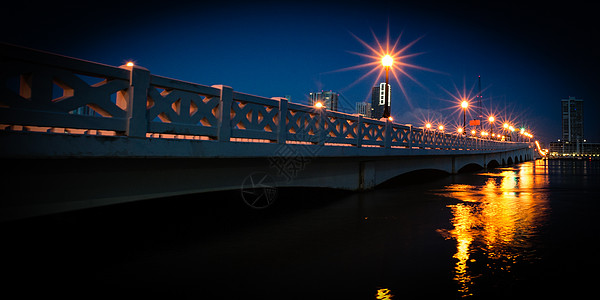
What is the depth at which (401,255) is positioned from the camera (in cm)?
679

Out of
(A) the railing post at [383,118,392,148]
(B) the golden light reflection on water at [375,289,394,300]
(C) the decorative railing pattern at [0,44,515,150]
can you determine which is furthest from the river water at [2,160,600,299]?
(A) the railing post at [383,118,392,148]

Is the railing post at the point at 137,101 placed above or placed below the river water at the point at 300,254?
above

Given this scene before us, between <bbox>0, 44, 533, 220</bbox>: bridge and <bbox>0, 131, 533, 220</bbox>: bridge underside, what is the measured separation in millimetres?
17

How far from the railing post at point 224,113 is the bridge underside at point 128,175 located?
325 millimetres

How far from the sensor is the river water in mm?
5043

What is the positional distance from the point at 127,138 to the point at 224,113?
238 centimetres

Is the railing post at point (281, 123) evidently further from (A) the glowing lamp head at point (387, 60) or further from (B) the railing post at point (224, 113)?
(A) the glowing lamp head at point (387, 60)

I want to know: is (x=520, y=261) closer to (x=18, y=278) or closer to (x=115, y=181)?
(x=115, y=181)

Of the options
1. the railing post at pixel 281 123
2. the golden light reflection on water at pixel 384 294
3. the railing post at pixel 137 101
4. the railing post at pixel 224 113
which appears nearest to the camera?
the golden light reflection on water at pixel 384 294

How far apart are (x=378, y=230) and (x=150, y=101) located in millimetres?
6303

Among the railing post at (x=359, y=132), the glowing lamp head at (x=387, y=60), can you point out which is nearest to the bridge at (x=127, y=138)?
the railing post at (x=359, y=132)

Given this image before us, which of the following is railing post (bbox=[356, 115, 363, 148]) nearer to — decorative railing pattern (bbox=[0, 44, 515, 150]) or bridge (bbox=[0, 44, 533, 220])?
bridge (bbox=[0, 44, 533, 220])

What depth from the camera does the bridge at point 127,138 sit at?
5.21 metres

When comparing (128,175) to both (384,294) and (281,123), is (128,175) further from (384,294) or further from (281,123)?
(384,294)
